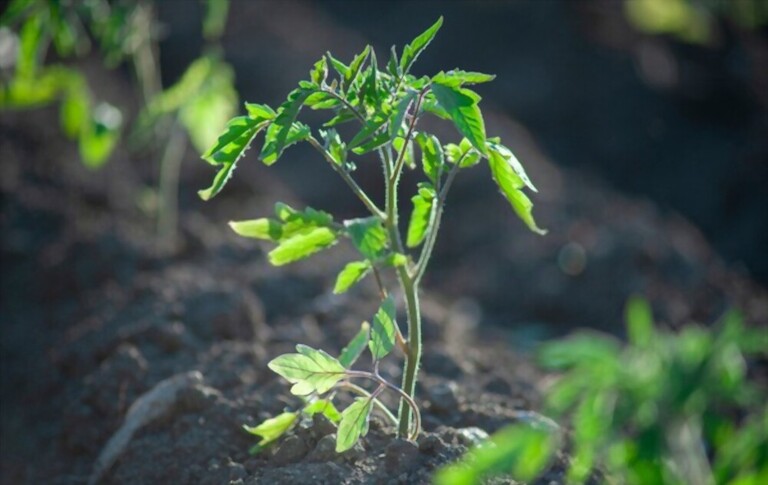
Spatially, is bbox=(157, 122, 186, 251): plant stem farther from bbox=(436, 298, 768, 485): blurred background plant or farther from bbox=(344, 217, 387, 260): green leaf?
bbox=(436, 298, 768, 485): blurred background plant

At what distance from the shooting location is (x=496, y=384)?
10.8 ft

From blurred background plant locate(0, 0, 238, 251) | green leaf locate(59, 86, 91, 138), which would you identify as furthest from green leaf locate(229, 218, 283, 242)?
green leaf locate(59, 86, 91, 138)

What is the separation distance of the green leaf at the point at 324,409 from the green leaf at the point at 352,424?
18 centimetres

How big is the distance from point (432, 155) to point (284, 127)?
335 mm

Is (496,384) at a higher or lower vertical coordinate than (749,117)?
lower

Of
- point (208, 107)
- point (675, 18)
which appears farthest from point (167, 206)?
point (675, 18)

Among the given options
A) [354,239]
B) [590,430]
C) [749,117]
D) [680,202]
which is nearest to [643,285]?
[680,202]

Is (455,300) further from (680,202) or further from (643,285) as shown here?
(680,202)

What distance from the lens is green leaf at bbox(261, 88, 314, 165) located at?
6.36 ft

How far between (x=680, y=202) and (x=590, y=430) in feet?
16.1

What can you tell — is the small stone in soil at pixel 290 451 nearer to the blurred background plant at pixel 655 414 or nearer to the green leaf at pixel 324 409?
the green leaf at pixel 324 409

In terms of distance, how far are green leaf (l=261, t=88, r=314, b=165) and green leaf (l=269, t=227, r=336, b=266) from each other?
19 cm

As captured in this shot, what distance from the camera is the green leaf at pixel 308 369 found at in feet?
6.61

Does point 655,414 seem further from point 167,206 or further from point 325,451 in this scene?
point 167,206
